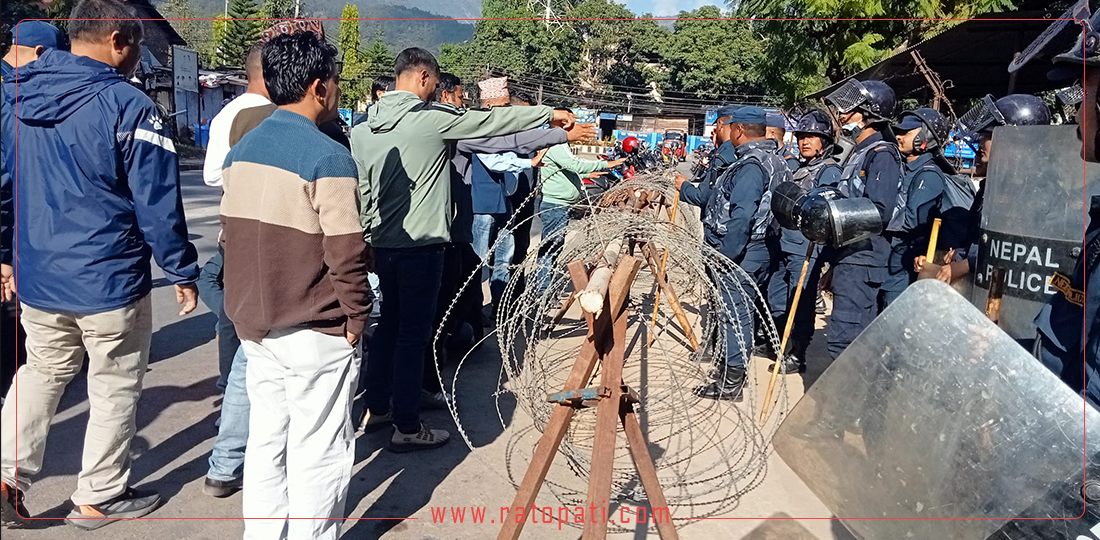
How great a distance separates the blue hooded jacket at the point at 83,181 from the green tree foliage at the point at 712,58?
172ft

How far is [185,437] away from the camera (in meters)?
3.77

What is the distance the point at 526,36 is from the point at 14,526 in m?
57.0

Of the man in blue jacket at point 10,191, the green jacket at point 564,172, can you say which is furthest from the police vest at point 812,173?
the man in blue jacket at point 10,191

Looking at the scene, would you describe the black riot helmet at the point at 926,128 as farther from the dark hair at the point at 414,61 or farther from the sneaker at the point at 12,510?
the sneaker at the point at 12,510

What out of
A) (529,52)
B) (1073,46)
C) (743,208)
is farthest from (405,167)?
(529,52)

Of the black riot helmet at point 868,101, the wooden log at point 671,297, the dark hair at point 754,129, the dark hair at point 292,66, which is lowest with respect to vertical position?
the wooden log at point 671,297

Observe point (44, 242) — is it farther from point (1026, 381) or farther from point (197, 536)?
point (1026, 381)

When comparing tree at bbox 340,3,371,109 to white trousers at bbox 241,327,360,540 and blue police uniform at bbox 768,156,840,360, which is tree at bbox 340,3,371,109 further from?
white trousers at bbox 241,327,360,540

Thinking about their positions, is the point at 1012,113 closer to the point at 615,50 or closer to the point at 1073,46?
the point at 1073,46

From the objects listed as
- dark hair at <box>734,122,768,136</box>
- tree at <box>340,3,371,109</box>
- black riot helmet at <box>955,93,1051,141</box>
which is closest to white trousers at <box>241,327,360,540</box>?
dark hair at <box>734,122,768,136</box>

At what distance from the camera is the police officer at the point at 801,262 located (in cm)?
529

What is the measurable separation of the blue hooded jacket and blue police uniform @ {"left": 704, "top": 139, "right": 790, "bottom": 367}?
3.32 meters

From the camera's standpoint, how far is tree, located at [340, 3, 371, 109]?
4247 centimetres

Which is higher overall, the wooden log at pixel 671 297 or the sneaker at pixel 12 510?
the wooden log at pixel 671 297
